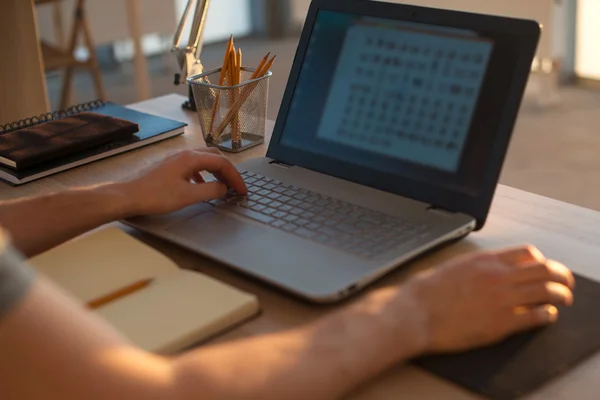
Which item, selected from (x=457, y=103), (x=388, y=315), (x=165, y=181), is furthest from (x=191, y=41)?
(x=388, y=315)

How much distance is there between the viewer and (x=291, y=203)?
0.94m

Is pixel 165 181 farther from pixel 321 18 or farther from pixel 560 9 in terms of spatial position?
pixel 560 9

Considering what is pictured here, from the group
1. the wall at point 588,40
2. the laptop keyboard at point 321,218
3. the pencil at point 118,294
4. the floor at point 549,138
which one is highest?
the laptop keyboard at point 321,218

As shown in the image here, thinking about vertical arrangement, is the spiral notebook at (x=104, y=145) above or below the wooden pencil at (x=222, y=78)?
below

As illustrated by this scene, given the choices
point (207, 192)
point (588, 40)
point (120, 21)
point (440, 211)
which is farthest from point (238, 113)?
point (588, 40)

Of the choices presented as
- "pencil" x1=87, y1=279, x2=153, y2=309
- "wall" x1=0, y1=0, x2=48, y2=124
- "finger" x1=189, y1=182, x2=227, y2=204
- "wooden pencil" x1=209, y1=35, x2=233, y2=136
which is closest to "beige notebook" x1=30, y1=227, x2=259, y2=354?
"pencil" x1=87, y1=279, x2=153, y2=309

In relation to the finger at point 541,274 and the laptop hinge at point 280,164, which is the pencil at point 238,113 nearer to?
the laptop hinge at point 280,164

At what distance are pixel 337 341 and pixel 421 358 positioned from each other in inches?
3.7

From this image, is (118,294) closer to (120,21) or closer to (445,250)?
(445,250)

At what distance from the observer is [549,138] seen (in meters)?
3.36

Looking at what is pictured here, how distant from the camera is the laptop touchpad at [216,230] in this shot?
33.6 inches

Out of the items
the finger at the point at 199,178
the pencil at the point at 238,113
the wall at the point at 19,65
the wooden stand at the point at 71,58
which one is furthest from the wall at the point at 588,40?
the finger at the point at 199,178

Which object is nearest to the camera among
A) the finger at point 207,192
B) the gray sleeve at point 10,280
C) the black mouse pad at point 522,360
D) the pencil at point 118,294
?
the gray sleeve at point 10,280

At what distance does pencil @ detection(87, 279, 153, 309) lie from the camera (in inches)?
28.6
